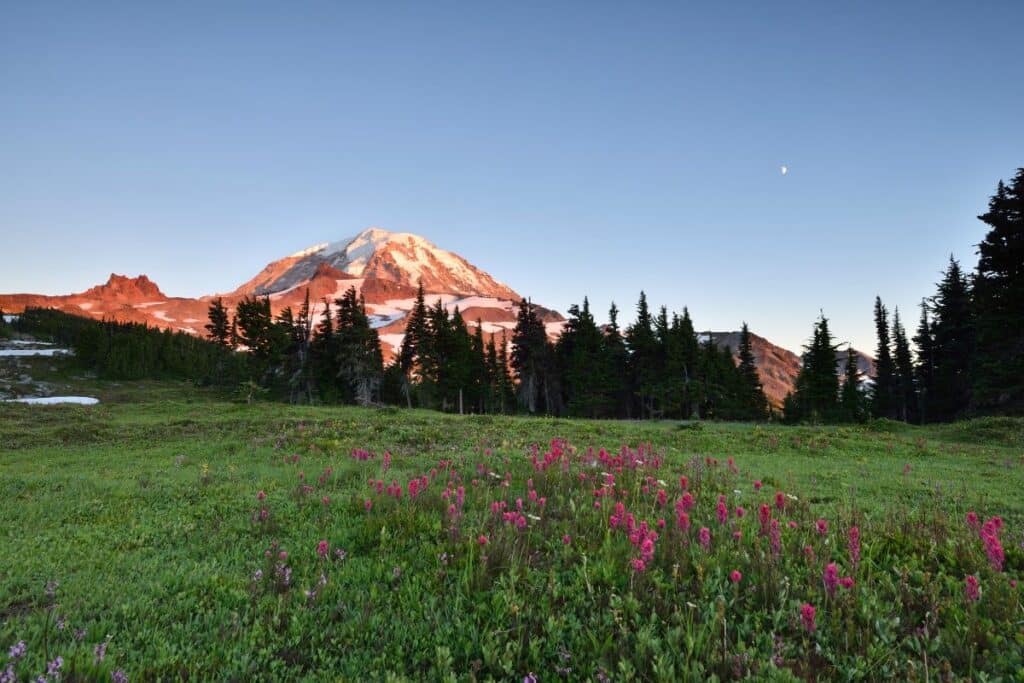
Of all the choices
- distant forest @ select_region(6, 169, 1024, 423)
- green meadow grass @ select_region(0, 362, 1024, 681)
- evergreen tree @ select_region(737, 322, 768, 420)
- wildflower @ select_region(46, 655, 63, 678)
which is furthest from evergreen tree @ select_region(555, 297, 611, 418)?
wildflower @ select_region(46, 655, 63, 678)

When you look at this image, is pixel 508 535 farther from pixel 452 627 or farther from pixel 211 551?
pixel 211 551

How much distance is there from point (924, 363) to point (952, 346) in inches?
238

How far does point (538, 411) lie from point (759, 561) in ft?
182

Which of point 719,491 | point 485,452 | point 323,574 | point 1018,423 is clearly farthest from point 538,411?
point 323,574

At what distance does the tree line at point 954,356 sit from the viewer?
28.3m

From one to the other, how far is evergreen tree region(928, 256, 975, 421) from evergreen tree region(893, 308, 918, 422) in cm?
479

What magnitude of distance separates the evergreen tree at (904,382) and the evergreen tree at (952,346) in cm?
479

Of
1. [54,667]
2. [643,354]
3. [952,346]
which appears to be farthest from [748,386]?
[54,667]

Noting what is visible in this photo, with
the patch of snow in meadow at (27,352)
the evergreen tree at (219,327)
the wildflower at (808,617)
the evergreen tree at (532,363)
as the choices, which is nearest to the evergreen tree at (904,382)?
the evergreen tree at (532,363)

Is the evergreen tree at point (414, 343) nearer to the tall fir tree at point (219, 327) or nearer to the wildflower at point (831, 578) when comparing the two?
the tall fir tree at point (219, 327)

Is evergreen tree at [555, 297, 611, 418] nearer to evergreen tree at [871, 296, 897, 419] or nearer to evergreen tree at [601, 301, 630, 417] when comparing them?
evergreen tree at [601, 301, 630, 417]

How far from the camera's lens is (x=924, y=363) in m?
48.9

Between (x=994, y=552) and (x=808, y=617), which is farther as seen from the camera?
(x=994, y=552)

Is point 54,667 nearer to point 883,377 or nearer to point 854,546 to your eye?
point 854,546
